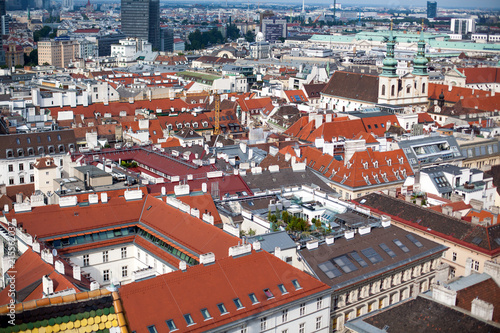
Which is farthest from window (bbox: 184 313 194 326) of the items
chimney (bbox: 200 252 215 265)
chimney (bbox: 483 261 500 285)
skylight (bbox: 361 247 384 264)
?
chimney (bbox: 483 261 500 285)

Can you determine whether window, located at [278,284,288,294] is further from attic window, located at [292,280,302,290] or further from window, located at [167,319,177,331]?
Answer: window, located at [167,319,177,331]

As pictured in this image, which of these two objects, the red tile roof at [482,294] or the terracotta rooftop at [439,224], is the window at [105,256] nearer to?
the red tile roof at [482,294]

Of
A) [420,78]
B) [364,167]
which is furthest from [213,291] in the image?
[420,78]

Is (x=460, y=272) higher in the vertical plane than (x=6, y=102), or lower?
lower

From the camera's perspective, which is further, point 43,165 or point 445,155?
point 445,155

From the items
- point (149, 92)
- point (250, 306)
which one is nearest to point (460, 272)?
point (250, 306)

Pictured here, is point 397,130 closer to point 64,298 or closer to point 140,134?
point 140,134
